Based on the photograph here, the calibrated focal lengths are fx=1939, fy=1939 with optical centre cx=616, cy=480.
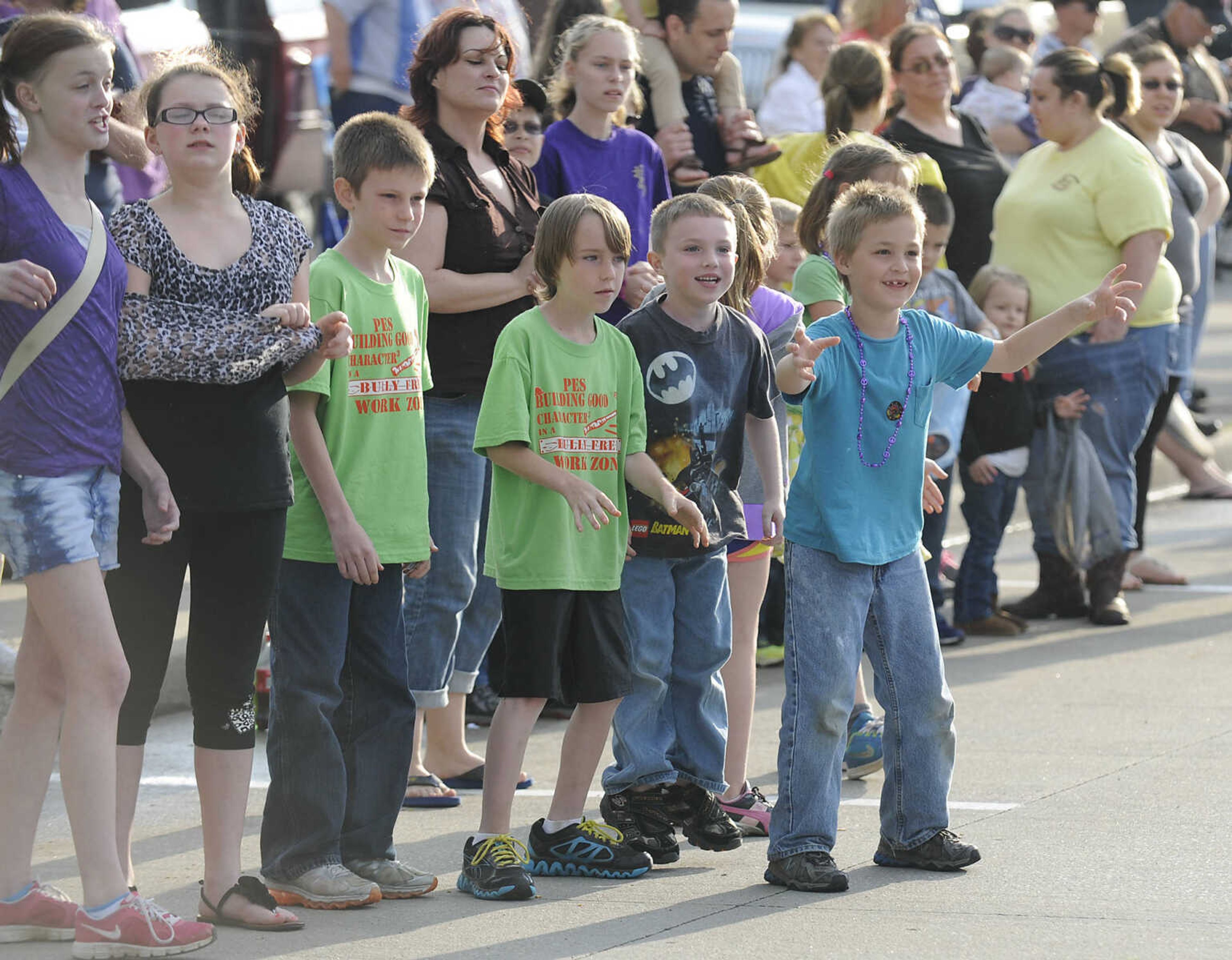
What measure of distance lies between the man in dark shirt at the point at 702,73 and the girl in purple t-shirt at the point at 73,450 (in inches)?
145

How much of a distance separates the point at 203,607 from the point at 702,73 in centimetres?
423

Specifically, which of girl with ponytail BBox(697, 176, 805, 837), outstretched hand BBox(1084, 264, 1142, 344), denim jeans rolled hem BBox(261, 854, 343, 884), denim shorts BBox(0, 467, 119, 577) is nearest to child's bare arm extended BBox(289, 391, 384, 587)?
denim shorts BBox(0, 467, 119, 577)

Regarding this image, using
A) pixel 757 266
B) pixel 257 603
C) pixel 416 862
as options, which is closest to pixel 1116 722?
pixel 757 266

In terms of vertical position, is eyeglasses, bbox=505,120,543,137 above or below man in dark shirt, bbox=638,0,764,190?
below

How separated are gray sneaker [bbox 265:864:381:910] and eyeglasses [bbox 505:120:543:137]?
3.03m

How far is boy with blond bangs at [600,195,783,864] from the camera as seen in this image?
517 centimetres

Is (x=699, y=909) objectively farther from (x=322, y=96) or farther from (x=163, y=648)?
(x=322, y=96)

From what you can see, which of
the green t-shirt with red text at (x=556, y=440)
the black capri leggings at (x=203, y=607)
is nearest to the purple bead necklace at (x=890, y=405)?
the green t-shirt with red text at (x=556, y=440)

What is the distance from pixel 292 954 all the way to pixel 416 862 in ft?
2.97

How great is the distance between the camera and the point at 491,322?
5840 mm

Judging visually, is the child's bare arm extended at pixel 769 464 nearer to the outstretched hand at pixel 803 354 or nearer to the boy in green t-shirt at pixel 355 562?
the outstretched hand at pixel 803 354

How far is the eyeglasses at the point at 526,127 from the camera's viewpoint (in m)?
6.79

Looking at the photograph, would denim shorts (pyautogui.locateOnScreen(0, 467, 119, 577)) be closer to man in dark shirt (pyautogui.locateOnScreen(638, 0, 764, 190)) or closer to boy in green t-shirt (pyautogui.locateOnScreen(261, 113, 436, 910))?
boy in green t-shirt (pyautogui.locateOnScreen(261, 113, 436, 910))

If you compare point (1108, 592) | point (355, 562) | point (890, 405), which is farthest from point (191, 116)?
point (1108, 592)
